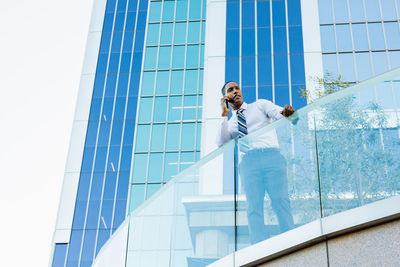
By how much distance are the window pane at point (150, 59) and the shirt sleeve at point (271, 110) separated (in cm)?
2861

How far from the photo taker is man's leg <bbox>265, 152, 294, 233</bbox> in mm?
5191

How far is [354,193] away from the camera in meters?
4.77

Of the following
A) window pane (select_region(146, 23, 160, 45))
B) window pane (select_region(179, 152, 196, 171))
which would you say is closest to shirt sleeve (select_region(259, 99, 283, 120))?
window pane (select_region(179, 152, 196, 171))

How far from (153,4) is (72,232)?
1557cm

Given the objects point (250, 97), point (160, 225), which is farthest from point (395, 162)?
point (250, 97)

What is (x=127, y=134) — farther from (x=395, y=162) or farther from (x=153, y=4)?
(x=395, y=162)

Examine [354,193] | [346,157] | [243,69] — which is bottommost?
[354,193]

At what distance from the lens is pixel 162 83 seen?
33594 mm

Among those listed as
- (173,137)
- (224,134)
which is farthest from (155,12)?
(224,134)

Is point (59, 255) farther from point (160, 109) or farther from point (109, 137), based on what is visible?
point (160, 109)

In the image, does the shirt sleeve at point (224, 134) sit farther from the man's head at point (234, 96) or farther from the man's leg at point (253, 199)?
the man's leg at point (253, 199)

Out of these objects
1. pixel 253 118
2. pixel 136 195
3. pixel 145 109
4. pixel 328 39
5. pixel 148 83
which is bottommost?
pixel 253 118

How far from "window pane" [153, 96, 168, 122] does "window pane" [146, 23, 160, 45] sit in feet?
13.6

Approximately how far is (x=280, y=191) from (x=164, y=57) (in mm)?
29695
